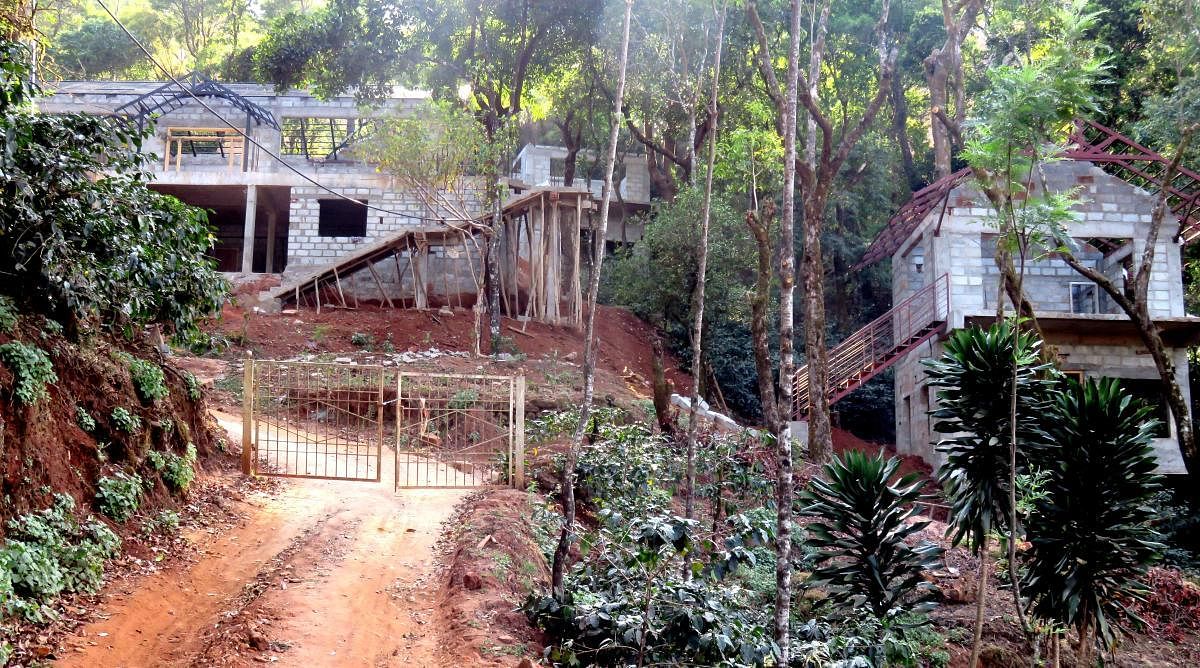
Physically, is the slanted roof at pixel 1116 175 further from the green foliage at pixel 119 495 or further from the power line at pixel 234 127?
the green foliage at pixel 119 495

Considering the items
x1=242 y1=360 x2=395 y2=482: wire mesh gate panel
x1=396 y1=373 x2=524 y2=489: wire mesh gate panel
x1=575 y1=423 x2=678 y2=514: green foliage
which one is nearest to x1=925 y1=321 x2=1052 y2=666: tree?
Result: x1=575 y1=423 x2=678 y2=514: green foliage

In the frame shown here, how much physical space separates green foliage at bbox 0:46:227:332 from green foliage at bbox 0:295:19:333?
25 centimetres

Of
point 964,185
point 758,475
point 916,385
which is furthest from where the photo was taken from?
point 916,385

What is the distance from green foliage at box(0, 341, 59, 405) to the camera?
808cm

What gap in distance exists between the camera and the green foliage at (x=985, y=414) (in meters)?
9.00

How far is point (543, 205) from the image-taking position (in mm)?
24016

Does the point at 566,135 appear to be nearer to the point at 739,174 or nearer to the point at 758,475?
the point at 739,174

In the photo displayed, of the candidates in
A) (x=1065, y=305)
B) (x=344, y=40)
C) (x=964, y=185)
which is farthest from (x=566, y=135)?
(x=1065, y=305)

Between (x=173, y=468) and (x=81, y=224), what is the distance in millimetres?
3013

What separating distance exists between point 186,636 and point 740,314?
750 inches

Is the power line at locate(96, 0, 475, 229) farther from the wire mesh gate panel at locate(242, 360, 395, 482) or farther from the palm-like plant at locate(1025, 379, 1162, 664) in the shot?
the palm-like plant at locate(1025, 379, 1162, 664)

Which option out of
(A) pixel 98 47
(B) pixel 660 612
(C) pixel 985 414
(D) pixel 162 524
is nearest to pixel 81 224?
(D) pixel 162 524

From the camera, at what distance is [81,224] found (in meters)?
8.95

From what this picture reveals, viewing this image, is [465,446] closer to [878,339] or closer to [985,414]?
[985,414]
